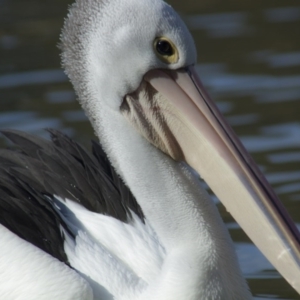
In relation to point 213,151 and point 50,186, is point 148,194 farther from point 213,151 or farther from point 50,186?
point 50,186

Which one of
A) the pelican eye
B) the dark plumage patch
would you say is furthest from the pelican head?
the dark plumage patch

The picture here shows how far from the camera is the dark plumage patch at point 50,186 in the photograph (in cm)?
481

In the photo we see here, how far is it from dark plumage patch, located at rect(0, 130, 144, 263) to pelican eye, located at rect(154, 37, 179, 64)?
906 millimetres

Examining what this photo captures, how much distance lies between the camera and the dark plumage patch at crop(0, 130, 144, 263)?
4.81 m

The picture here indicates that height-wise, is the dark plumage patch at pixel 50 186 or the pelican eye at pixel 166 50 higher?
the pelican eye at pixel 166 50

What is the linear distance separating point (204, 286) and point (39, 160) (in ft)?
4.12

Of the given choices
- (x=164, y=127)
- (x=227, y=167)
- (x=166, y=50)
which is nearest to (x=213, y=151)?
(x=227, y=167)

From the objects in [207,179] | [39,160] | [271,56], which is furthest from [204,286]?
[271,56]

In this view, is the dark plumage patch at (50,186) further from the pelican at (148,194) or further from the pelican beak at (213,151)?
the pelican beak at (213,151)

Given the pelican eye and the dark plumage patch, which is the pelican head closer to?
the pelican eye

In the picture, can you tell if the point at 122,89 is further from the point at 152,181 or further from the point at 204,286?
the point at 204,286

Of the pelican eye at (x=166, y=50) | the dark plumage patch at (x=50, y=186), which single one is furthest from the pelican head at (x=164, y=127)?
the dark plumage patch at (x=50, y=186)

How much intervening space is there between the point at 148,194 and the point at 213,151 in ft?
1.16

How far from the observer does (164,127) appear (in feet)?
14.9
